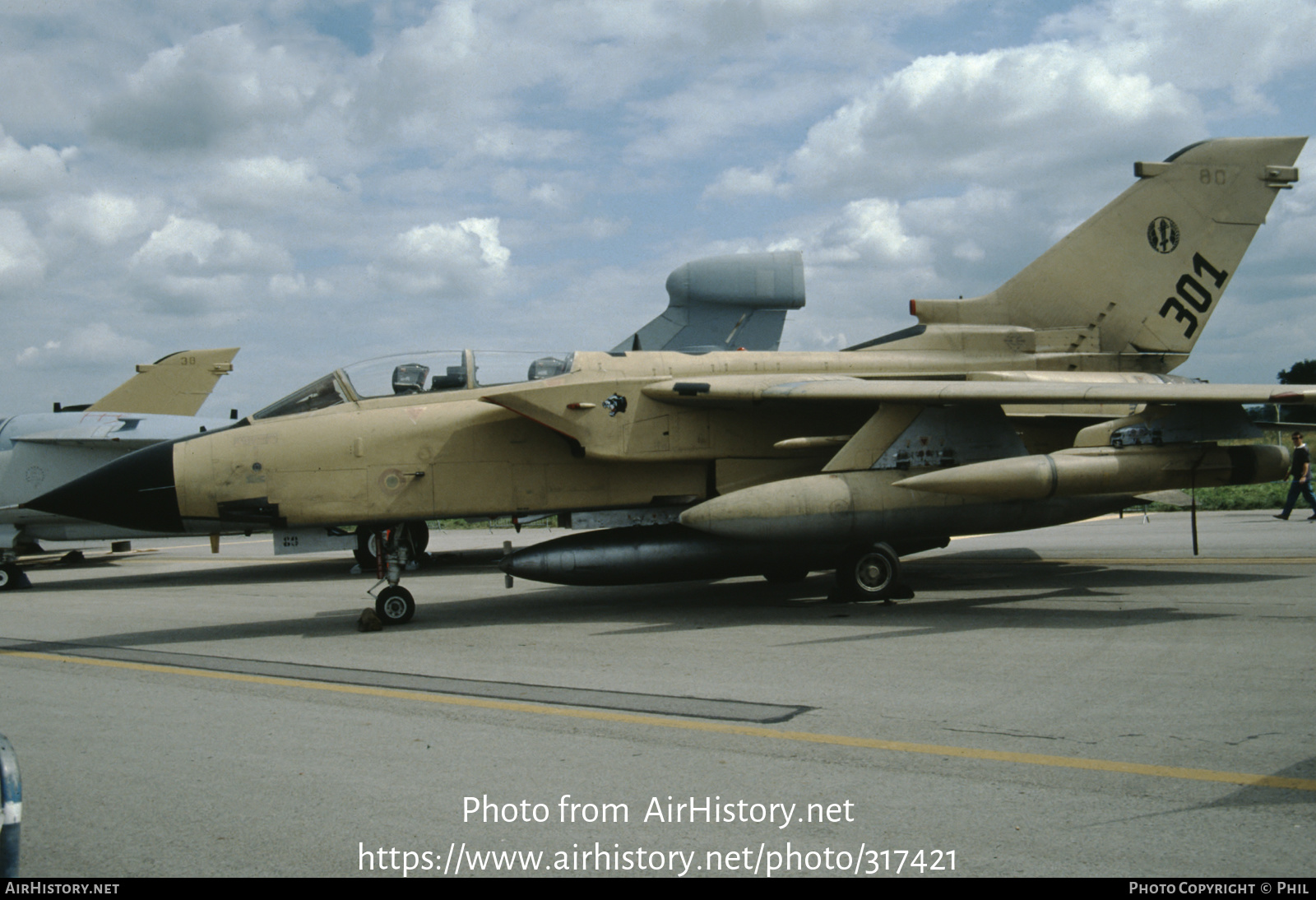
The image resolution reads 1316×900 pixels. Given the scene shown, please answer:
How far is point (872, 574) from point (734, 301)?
6.08 metres

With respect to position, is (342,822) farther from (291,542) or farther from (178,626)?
(178,626)

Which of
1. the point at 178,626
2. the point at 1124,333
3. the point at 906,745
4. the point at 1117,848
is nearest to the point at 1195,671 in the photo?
the point at 906,745

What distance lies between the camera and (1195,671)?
596 centimetres

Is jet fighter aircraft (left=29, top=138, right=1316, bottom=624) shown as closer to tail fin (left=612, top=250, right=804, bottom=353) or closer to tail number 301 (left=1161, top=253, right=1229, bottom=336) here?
tail number 301 (left=1161, top=253, right=1229, bottom=336)

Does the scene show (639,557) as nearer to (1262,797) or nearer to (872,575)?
(872,575)

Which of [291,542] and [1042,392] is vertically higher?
[1042,392]

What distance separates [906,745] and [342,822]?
2637mm

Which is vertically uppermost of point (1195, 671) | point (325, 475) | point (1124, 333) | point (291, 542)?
point (1124, 333)

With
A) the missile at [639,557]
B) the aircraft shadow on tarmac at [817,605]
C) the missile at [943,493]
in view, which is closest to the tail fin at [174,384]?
→ the aircraft shadow on tarmac at [817,605]

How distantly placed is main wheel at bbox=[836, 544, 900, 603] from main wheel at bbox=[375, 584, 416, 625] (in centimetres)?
442

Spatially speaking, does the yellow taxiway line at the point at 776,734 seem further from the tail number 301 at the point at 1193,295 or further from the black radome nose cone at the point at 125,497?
the tail number 301 at the point at 1193,295

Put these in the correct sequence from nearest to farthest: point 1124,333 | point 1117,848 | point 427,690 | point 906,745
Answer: point 1117,848 < point 906,745 < point 427,690 < point 1124,333

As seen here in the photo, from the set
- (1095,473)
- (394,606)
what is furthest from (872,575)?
(394,606)

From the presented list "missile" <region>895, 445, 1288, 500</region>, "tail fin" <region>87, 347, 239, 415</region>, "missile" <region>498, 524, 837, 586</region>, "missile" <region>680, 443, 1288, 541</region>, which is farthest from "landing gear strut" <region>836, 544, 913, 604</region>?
"tail fin" <region>87, 347, 239, 415</region>
